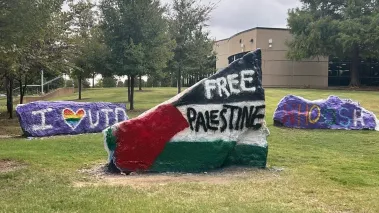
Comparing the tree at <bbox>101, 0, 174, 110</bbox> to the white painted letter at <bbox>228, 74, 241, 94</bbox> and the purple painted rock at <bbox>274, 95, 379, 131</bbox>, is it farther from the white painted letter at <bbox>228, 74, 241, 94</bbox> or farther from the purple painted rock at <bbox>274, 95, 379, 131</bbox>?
the white painted letter at <bbox>228, 74, 241, 94</bbox>

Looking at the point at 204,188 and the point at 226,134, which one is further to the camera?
the point at 226,134

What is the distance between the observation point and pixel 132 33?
21.6m

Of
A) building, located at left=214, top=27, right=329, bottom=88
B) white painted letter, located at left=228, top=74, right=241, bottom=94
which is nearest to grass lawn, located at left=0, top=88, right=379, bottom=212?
white painted letter, located at left=228, top=74, right=241, bottom=94

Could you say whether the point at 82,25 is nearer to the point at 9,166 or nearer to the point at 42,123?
the point at 42,123

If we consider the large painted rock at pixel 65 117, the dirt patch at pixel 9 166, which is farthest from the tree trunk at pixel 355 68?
the dirt patch at pixel 9 166

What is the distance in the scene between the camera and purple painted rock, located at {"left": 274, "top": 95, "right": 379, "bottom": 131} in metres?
17.0

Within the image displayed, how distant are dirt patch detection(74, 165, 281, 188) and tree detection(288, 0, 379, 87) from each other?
3023 centimetres

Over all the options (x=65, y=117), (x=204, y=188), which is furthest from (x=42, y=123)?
(x=204, y=188)

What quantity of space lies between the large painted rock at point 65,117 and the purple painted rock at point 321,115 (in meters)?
6.20

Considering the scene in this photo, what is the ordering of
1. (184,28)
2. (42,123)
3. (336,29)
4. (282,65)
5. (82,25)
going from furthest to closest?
1. (282,65)
2. (336,29)
3. (184,28)
4. (82,25)
5. (42,123)

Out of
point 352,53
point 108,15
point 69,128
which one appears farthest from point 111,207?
point 352,53

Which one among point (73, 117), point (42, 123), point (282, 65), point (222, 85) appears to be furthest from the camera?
point (282, 65)

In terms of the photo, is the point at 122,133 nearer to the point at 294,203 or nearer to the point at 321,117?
the point at 294,203

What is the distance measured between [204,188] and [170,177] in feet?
3.58
